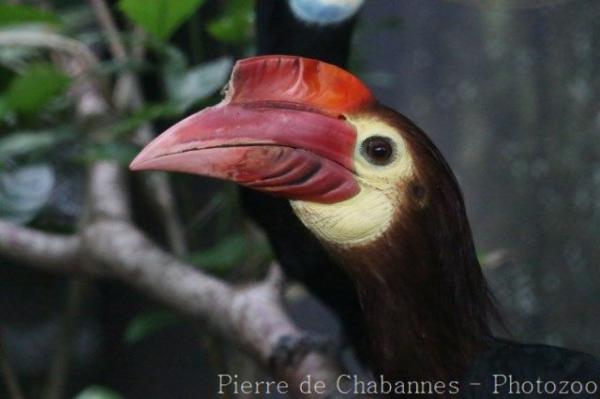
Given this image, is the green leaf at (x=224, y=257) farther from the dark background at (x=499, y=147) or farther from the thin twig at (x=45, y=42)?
the thin twig at (x=45, y=42)

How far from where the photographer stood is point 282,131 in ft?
2.01

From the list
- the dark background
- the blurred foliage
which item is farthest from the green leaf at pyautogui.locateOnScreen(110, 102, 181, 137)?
the dark background

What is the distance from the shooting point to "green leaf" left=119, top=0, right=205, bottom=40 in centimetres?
102

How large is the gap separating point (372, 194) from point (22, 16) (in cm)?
62

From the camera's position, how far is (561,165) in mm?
1442

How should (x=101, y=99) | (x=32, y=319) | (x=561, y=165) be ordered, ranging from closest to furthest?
(x=101, y=99) → (x=561, y=165) → (x=32, y=319)

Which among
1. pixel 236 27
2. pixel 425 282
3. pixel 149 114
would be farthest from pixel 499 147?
pixel 425 282

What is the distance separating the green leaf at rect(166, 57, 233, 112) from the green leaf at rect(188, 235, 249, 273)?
0.16m

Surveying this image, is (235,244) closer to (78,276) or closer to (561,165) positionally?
(78,276)

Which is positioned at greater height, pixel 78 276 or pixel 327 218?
pixel 78 276

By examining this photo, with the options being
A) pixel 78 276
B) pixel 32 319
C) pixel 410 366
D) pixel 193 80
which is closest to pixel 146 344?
pixel 32 319

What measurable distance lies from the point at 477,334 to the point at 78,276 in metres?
0.61

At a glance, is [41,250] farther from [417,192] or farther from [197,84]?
[417,192]

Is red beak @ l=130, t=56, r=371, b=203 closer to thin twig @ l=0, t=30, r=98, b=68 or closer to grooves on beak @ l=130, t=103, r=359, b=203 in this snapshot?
grooves on beak @ l=130, t=103, r=359, b=203
